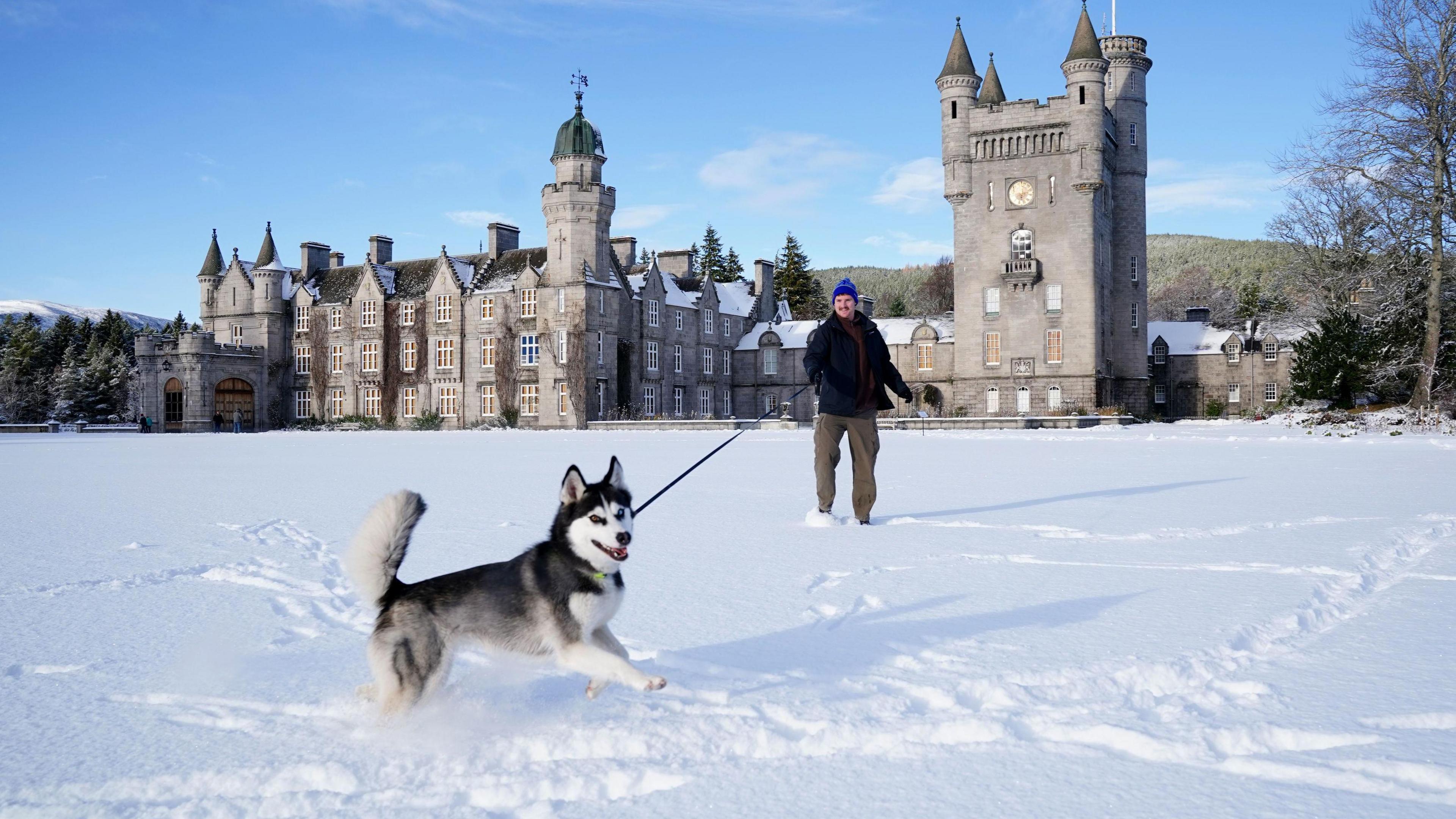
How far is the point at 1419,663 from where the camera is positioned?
165 inches

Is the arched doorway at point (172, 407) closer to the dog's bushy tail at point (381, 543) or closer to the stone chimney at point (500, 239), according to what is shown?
the stone chimney at point (500, 239)

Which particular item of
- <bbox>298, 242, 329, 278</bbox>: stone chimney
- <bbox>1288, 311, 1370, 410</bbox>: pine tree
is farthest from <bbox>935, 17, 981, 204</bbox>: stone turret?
<bbox>298, 242, 329, 278</bbox>: stone chimney

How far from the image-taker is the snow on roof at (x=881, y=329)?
56.7 meters

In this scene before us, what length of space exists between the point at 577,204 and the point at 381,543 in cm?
4509

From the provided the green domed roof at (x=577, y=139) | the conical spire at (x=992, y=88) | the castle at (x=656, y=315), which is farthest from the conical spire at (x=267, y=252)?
the conical spire at (x=992, y=88)

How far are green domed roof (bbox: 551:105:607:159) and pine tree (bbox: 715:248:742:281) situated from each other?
35755 millimetres

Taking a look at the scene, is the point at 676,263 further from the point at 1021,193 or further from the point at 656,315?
the point at 1021,193

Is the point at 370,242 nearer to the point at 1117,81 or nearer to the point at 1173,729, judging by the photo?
the point at 1117,81

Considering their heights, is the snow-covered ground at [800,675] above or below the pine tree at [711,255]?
below

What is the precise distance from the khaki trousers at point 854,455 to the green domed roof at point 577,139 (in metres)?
41.1

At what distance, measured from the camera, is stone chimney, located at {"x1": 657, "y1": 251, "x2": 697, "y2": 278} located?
2327 inches

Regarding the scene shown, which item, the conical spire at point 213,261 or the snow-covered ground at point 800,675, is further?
the conical spire at point 213,261

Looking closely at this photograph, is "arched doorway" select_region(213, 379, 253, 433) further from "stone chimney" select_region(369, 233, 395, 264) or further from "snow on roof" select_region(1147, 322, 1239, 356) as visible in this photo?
"snow on roof" select_region(1147, 322, 1239, 356)

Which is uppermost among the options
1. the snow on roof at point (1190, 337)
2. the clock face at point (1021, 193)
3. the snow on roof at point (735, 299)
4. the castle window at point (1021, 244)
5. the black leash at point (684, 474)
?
the clock face at point (1021, 193)
